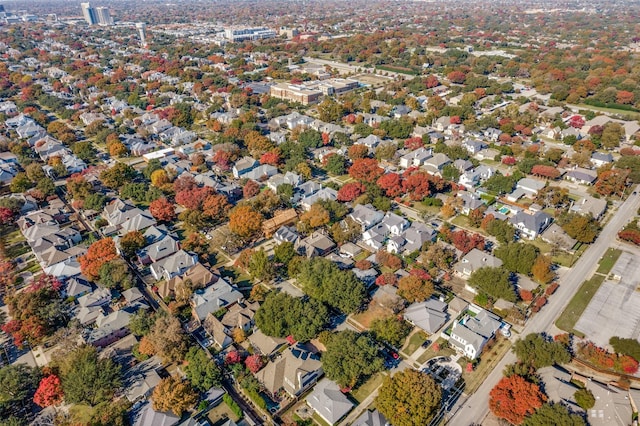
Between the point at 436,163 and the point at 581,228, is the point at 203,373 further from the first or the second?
the point at 436,163

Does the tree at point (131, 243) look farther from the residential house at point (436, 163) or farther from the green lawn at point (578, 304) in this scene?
the green lawn at point (578, 304)

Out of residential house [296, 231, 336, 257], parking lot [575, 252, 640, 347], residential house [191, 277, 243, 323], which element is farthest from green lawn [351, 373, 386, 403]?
parking lot [575, 252, 640, 347]

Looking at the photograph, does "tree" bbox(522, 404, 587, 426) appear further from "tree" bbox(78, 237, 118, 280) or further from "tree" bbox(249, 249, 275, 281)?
"tree" bbox(78, 237, 118, 280)

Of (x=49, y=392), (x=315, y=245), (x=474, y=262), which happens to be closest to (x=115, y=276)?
(x=49, y=392)

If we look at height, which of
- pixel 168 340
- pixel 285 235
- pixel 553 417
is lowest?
pixel 285 235

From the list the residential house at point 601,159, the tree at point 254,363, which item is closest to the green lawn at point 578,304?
the tree at point 254,363

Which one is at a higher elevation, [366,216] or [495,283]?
[495,283]

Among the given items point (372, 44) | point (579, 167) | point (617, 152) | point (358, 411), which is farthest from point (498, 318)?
point (372, 44)
